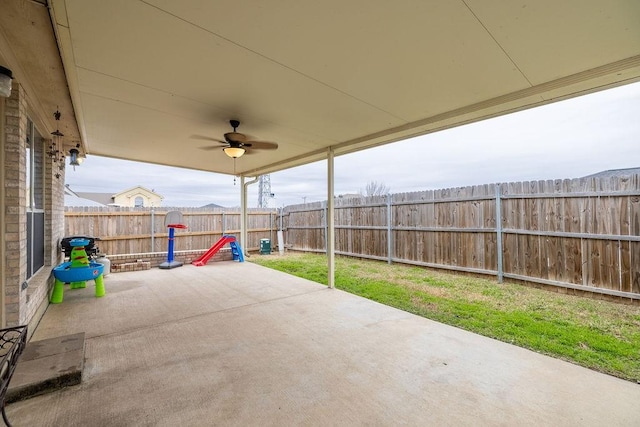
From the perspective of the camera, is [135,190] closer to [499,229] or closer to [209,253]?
[209,253]

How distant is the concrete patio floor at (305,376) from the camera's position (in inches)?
68.1

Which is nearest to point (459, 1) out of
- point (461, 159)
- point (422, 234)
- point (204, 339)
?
point (204, 339)

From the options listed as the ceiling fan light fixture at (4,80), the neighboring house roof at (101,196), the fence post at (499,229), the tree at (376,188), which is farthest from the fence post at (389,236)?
the neighboring house roof at (101,196)

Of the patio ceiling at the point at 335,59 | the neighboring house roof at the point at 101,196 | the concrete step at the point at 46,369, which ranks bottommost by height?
the concrete step at the point at 46,369

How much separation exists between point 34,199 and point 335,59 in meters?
4.34

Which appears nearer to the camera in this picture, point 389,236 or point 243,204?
point 389,236

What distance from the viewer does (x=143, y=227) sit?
7418mm

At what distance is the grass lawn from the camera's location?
8.45 feet

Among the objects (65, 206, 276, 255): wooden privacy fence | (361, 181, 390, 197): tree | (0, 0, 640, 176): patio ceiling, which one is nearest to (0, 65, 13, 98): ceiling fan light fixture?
(0, 0, 640, 176): patio ceiling

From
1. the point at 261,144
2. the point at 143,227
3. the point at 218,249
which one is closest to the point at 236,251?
the point at 218,249

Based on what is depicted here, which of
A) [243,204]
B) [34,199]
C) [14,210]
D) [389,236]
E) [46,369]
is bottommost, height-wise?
[46,369]

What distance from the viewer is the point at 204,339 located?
2.81m

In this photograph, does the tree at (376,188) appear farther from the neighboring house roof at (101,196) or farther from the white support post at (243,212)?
the neighboring house roof at (101,196)

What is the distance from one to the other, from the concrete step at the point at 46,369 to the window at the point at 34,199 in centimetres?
149
